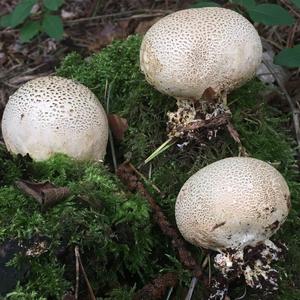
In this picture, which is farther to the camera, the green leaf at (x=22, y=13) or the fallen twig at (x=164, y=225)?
the green leaf at (x=22, y=13)

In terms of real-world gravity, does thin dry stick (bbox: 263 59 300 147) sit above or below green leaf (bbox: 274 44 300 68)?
below

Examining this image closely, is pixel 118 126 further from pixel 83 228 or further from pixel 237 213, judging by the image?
pixel 237 213

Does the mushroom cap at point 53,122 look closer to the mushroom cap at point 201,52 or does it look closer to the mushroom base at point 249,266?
the mushroom cap at point 201,52

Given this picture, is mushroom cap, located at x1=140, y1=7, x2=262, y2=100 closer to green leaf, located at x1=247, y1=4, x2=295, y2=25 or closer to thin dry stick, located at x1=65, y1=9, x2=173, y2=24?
green leaf, located at x1=247, y1=4, x2=295, y2=25

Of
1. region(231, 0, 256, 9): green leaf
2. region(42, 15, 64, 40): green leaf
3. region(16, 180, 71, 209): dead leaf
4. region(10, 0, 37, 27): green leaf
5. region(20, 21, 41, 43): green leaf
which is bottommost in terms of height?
region(16, 180, 71, 209): dead leaf

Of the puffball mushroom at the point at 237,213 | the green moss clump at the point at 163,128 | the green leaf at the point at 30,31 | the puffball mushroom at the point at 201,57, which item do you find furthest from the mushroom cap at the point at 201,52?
the green leaf at the point at 30,31

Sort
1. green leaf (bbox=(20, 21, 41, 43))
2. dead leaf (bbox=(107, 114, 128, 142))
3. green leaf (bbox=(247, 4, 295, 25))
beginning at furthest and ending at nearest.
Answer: green leaf (bbox=(20, 21, 41, 43))
dead leaf (bbox=(107, 114, 128, 142))
green leaf (bbox=(247, 4, 295, 25))

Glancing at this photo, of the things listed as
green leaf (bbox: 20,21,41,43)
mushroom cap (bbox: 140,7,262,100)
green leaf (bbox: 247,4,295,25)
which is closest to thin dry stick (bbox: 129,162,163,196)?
mushroom cap (bbox: 140,7,262,100)
